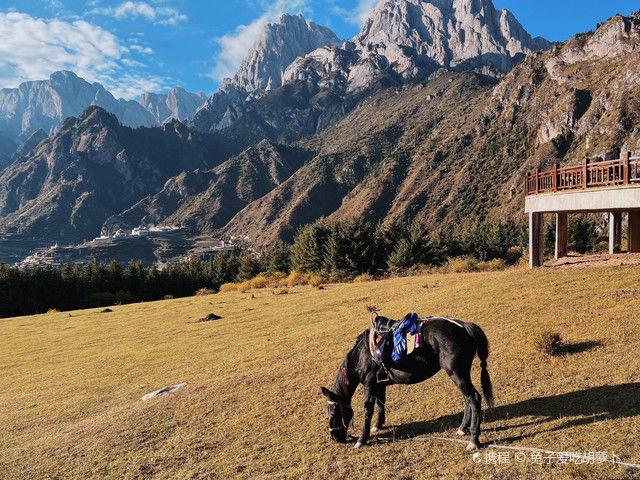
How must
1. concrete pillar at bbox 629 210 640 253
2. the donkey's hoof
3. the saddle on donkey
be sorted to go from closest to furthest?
the donkey's hoof, the saddle on donkey, concrete pillar at bbox 629 210 640 253

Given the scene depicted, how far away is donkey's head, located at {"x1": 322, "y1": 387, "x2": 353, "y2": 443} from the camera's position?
6.20m

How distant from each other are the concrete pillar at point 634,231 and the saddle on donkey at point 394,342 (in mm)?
21789

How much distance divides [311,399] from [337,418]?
2029mm

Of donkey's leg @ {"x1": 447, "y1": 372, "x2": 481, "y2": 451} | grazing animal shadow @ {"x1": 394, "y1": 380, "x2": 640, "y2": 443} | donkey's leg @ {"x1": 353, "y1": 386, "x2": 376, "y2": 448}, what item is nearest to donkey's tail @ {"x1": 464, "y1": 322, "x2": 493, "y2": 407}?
donkey's leg @ {"x1": 447, "y1": 372, "x2": 481, "y2": 451}

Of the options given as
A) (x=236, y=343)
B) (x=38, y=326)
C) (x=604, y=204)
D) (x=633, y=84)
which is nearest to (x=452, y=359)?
(x=236, y=343)

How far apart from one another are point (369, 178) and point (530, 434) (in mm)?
196469

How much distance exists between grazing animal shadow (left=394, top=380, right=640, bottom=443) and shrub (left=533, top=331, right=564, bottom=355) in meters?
1.66

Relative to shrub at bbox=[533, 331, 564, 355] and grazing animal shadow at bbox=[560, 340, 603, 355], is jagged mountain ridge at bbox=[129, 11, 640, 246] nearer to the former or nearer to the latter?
grazing animal shadow at bbox=[560, 340, 603, 355]

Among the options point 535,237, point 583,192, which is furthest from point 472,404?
point 535,237

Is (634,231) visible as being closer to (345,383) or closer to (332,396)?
(345,383)

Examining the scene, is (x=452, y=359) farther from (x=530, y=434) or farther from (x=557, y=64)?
(x=557, y=64)

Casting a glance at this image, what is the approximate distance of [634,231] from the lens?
21703 mm

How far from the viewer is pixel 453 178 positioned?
516 feet

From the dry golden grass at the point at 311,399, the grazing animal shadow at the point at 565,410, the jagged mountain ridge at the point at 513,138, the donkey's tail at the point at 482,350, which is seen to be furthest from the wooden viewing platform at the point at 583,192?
the jagged mountain ridge at the point at 513,138
